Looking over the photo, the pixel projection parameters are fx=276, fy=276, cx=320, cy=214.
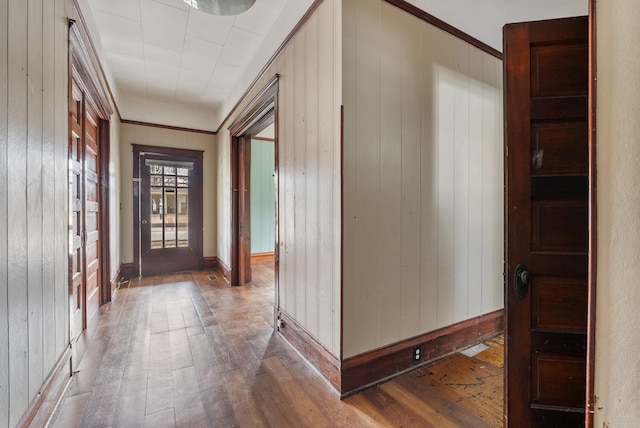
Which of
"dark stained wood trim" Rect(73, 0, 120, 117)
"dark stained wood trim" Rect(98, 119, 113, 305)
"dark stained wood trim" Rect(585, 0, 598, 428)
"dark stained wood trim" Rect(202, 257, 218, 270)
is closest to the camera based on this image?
"dark stained wood trim" Rect(585, 0, 598, 428)

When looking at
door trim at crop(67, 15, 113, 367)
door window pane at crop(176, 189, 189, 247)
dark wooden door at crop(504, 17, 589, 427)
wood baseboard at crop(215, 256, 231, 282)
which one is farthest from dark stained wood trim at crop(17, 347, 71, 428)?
door window pane at crop(176, 189, 189, 247)

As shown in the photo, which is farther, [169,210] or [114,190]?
[169,210]

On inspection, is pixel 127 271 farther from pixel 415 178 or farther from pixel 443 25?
pixel 443 25

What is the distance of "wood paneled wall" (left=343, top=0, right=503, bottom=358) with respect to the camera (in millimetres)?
1827

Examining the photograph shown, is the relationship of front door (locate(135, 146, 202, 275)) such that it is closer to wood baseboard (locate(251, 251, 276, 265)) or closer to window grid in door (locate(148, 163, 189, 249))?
window grid in door (locate(148, 163, 189, 249))

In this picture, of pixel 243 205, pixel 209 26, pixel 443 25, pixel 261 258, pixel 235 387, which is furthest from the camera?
pixel 261 258

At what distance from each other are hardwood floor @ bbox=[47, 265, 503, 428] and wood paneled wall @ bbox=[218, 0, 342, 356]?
0.35 metres

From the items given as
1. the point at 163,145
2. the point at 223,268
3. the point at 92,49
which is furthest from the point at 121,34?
the point at 223,268

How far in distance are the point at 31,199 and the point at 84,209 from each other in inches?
65.8

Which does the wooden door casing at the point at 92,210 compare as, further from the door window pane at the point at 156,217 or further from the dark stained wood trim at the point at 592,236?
the dark stained wood trim at the point at 592,236

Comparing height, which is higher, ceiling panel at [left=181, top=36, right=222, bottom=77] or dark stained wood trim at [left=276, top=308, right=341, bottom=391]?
ceiling panel at [left=181, top=36, right=222, bottom=77]

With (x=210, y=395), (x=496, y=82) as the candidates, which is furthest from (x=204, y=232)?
(x=496, y=82)

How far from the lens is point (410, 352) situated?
81.4 inches

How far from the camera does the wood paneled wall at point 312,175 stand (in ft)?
6.02
